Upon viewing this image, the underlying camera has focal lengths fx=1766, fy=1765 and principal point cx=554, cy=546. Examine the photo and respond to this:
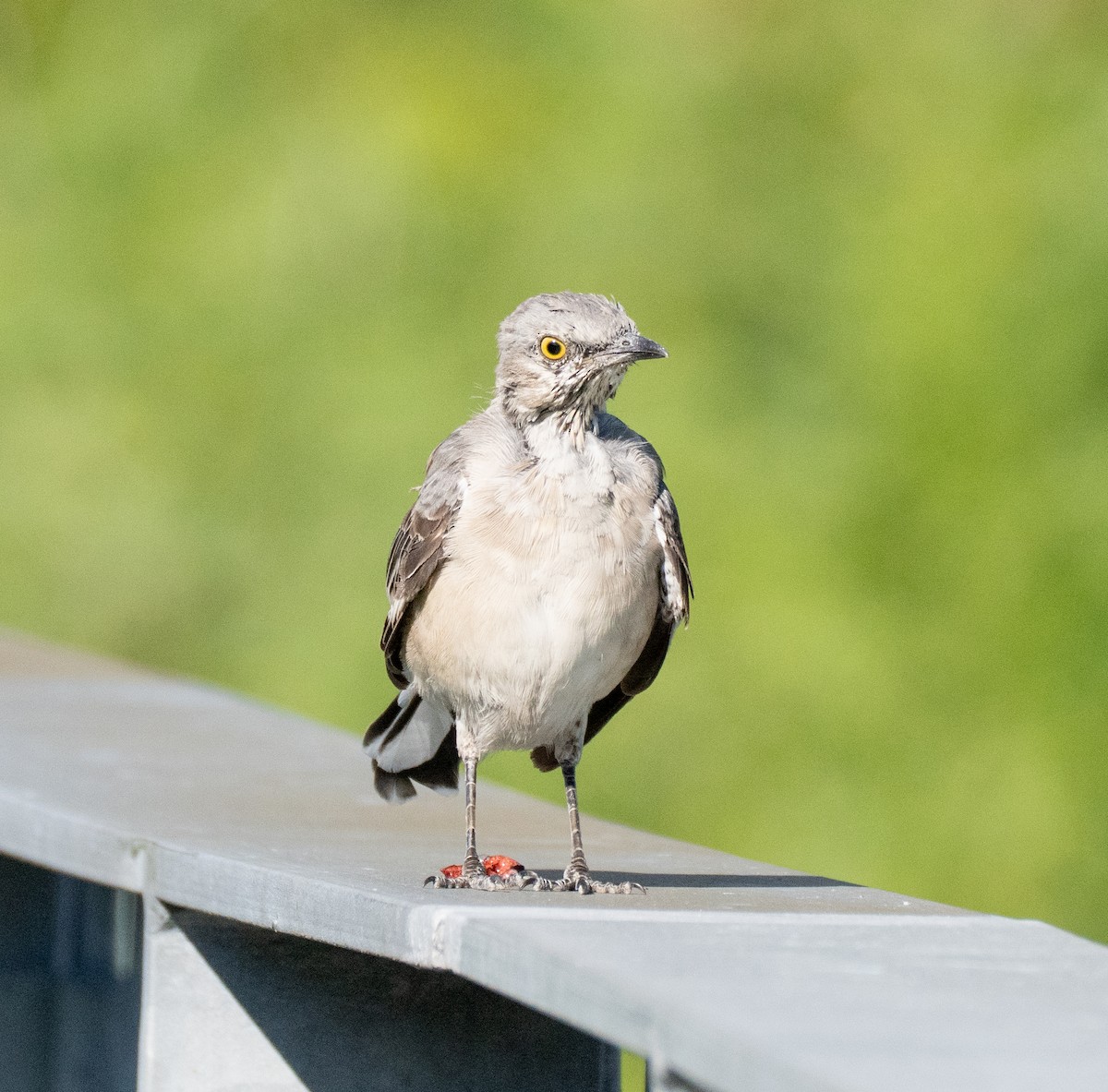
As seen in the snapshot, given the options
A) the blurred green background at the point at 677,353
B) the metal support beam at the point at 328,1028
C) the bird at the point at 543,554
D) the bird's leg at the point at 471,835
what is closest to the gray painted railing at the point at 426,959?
the metal support beam at the point at 328,1028

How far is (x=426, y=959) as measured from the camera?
299 centimetres

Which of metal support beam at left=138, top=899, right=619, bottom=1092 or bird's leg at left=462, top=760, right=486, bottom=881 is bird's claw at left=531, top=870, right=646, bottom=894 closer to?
bird's leg at left=462, top=760, right=486, bottom=881

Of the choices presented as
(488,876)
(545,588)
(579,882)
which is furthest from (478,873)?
(545,588)

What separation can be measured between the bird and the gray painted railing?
41 centimetres

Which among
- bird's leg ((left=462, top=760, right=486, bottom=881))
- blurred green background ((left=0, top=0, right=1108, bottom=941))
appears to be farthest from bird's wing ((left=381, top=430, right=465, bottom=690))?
blurred green background ((left=0, top=0, right=1108, bottom=941))

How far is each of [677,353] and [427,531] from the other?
837 cm

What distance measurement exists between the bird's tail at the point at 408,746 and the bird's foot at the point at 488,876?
0.64 metres

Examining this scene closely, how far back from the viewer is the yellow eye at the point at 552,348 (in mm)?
4219

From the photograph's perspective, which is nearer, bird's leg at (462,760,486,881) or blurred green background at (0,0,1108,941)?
bird's leg at (462,760,486,881)

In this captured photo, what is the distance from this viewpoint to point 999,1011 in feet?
8.27

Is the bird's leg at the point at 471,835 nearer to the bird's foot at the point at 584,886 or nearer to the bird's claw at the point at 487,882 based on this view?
the bird's claw at the point at 487,882

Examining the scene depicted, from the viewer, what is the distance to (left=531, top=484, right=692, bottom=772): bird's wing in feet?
14.1

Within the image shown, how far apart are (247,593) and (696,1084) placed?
1086 cm

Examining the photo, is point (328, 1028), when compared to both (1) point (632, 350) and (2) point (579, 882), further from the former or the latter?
(1) point (632, 350)
